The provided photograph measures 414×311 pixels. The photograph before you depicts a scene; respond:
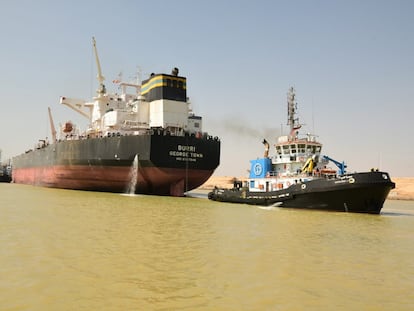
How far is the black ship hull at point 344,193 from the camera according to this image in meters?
20.0

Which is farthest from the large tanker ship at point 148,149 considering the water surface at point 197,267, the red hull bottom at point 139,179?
the water surface at point 197,267

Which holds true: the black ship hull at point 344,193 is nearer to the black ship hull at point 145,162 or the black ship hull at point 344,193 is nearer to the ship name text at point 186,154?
the ship name text at point 186,154

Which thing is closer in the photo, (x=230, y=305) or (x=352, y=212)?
(x=230, y=305)

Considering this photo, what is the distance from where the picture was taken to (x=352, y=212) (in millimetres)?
20906

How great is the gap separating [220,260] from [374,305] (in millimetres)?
3455

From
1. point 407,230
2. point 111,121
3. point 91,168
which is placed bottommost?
point 407,230

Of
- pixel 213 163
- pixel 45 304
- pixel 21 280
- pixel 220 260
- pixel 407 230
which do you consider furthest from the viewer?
pixel 213 163

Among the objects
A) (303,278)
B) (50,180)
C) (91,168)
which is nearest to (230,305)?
(303,278)

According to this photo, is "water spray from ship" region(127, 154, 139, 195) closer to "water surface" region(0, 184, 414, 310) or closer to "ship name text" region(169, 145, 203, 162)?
"ship name text" region(169, 145, 203, 162)

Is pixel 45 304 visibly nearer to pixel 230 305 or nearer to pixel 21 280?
pixel 21 280

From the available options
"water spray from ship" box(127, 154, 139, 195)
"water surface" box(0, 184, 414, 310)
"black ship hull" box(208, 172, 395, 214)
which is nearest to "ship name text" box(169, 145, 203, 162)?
"water spray from ship" box(127, 154, 139, 195)

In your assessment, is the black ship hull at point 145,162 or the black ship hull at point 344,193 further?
the black ship hull at point 145,162

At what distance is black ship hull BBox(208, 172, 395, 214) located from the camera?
20.0 m

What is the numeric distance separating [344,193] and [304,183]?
7.56 feet
